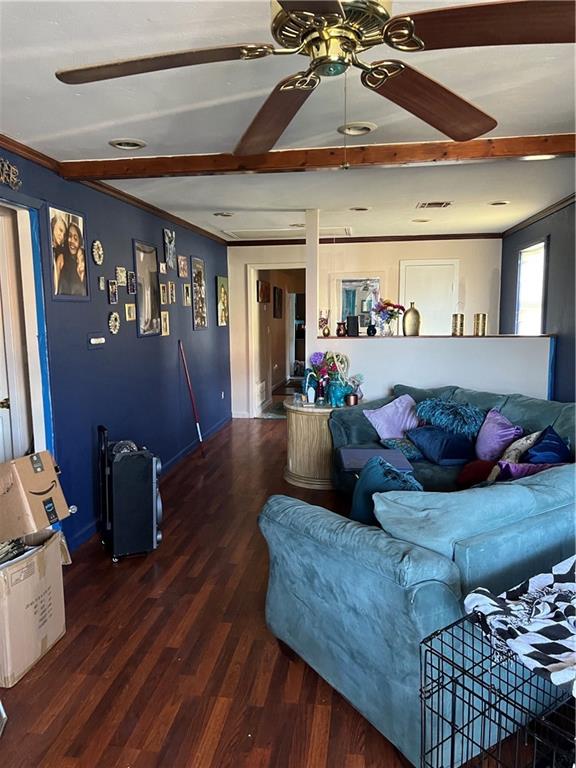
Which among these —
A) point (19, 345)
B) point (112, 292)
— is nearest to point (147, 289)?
point (112, 292)

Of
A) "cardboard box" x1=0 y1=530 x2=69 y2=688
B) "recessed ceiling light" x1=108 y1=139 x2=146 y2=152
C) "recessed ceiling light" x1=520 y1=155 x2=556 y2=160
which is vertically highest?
"recessed ceiling light" x1=108 y1=139 x2=146 y2=152

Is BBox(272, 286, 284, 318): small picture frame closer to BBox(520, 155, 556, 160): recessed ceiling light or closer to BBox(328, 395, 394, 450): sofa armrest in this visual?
BBox(328, 395, 394, 450): sofa armrest

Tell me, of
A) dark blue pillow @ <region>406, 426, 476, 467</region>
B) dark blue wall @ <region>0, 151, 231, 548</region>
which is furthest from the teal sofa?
dark blue wall @ <region>0, 151, 231, 548</region>

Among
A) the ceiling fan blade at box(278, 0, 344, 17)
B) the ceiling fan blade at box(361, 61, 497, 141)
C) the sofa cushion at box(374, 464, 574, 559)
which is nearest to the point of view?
the ceiling fan blade at box(278, 0, 344, 17)

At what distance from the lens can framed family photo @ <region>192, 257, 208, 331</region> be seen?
5.48 m

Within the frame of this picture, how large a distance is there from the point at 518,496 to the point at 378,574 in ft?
1.88

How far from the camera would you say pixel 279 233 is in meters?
6.06

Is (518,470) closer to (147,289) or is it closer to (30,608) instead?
(30,608)

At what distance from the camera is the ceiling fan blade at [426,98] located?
4.62 feet

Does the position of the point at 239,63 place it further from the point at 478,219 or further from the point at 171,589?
the point at 478,219

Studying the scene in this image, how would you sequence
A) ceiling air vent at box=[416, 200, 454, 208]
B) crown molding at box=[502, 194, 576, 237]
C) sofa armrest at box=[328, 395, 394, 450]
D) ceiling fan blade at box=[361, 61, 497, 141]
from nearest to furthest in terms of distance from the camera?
ceiling fan blade at box=[361, 61, 497, 141]
sofa armrest at box=[328, 395, 394, 450]
crown molding at box=[502, 194, 576, 237]
ceiling air vent at box=[416, 200, 454, 208]

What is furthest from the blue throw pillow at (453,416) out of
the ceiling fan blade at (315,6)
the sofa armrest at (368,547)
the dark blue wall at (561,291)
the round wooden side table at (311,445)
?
the ceiling fan blade at (315,6)

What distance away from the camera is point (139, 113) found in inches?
92.2

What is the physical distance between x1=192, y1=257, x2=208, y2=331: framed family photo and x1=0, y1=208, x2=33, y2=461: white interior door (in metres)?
2.60
